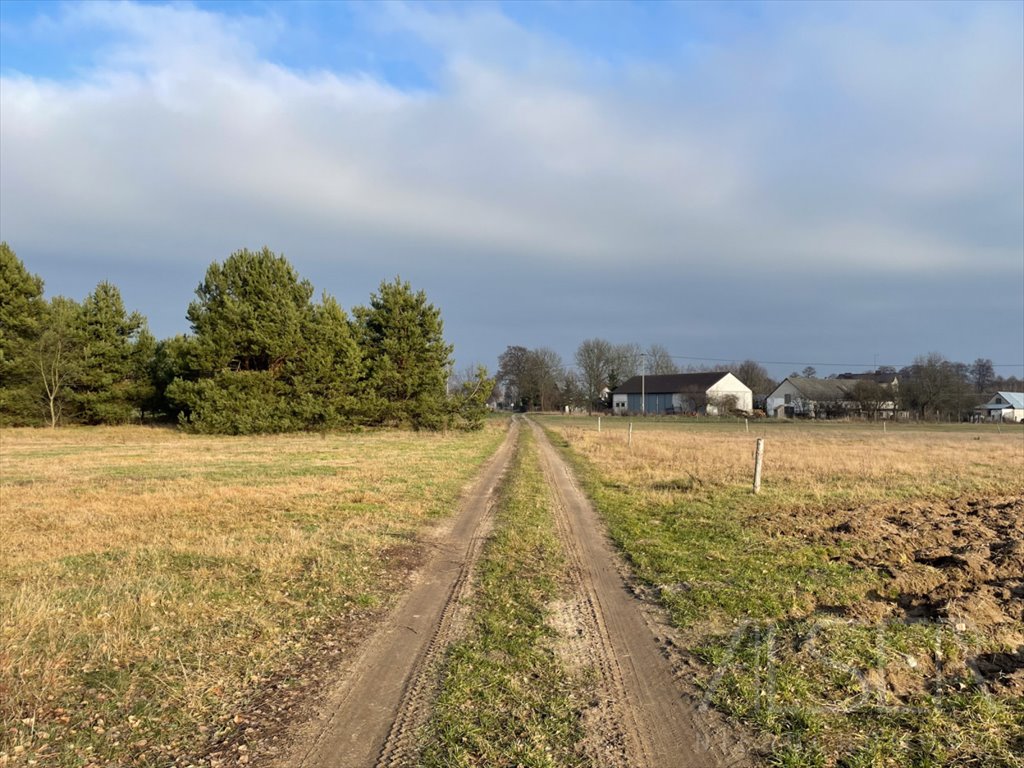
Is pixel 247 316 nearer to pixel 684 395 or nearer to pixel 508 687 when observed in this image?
pixel 508 687

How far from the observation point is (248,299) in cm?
3681

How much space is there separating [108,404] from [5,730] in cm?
4375

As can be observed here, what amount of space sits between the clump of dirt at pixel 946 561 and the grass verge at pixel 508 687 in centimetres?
311

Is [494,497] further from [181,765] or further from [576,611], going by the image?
[181,765]

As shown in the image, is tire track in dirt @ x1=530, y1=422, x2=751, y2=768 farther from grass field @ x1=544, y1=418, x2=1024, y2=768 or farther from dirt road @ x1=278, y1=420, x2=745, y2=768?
grass field @ x1=544, y1=418, x2=1024, y2=768

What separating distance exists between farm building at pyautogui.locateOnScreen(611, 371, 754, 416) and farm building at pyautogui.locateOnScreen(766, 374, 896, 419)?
247 inches

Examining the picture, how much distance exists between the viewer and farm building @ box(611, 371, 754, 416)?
93250 millimetres

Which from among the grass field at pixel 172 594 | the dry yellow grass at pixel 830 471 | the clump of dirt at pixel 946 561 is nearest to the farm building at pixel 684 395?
the dry yellow grass at pixel 830 471

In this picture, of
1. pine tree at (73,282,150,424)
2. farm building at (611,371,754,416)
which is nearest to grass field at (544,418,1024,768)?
pine tree at (73,282,150,424)

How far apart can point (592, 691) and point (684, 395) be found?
324 ft

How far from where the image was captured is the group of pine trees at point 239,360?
35.6 metres

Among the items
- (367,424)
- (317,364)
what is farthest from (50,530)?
(367,424)

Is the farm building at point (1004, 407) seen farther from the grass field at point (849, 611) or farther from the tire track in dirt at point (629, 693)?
the tire track in dirt at point (629, 693)

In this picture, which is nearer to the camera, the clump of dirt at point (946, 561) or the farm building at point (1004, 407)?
the clump of dirt at point (946, 561)
